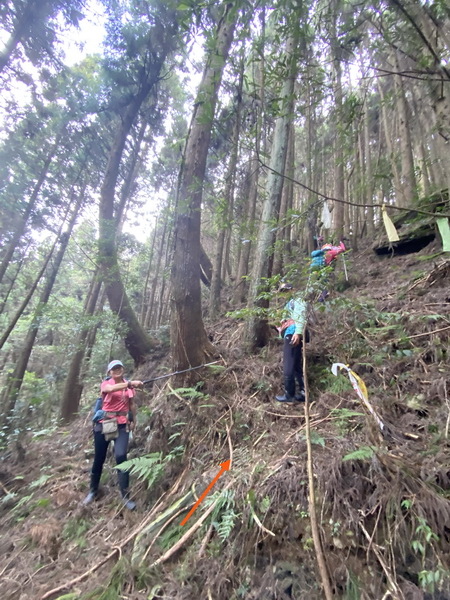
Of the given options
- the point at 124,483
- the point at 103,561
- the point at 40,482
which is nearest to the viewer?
the point at 103,561

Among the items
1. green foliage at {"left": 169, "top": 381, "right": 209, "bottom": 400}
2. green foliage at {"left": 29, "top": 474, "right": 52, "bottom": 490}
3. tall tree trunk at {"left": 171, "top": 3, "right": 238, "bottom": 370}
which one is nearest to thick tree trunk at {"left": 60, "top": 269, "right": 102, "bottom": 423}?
green foliage at {"left": 29, "top": 474, "right": 52, "bottom": 490}

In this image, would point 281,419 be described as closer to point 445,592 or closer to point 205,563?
point 205,563

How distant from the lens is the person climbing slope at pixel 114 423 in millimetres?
3680

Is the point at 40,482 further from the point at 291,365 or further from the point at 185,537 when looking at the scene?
the point at 291,365

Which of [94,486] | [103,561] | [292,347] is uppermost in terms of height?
[292,347]

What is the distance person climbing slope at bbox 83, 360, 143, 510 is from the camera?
3680 millimetres

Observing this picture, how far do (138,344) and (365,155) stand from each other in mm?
11491

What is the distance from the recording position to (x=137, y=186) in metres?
14.4

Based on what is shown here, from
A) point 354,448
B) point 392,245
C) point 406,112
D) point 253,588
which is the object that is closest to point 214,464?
point 253,588

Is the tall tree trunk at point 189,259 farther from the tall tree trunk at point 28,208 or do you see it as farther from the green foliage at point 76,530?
the tall tree trunk at point 28,208

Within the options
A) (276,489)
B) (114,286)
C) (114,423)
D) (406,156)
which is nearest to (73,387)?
(114,286)

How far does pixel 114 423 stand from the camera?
3727 millimetres

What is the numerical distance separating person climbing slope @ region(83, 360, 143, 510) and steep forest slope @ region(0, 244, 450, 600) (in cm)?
24

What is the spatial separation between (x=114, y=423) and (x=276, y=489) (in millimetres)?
2420
